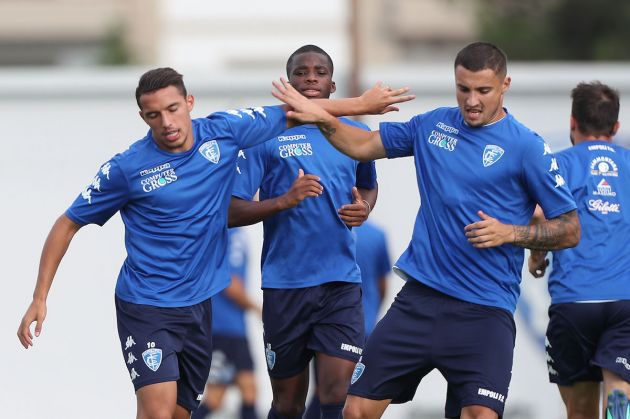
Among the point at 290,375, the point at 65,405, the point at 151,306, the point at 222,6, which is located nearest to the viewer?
the point at 151,306

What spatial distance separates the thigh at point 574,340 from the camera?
8.03 m

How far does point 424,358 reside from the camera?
693 cm

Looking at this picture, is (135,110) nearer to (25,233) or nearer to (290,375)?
(25,233)

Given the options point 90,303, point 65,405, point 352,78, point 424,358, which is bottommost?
point 65,405

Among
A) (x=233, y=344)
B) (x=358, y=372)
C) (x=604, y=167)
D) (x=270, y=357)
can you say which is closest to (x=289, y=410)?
(x=270, y=357)

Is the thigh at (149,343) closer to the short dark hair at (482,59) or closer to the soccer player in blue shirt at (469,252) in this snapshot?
the soccer player in blue shirt at (469,252)

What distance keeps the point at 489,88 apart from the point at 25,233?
21.4 ft

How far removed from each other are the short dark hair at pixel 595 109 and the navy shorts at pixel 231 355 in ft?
14.2

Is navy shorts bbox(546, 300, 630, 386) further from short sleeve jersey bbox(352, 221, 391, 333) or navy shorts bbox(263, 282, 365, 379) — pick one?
short sleeve jersey bbox(352, 221, 391, 333)

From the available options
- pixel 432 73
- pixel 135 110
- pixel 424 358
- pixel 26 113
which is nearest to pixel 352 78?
pixel 432 73

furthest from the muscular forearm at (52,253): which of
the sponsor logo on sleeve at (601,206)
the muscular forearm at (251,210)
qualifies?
the sponsor logo on sleeve at (601,206)

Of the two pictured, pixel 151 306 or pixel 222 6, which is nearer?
pixel 151 306

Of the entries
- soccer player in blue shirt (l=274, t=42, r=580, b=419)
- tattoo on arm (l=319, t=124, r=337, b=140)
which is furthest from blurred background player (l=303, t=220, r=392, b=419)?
soccer player in blue shirt (l=274, t=42, r=580, b=419)

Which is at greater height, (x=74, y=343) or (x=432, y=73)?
(x=432, y=73)
